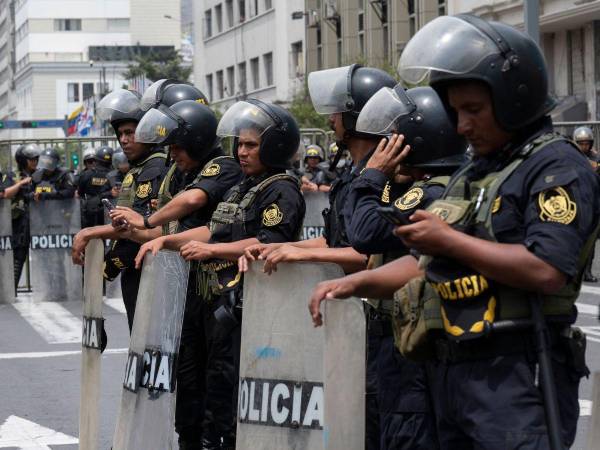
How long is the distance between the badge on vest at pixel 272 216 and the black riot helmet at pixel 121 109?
180 centimetres

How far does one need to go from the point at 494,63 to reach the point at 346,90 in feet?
6.01

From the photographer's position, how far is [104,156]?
19.4 meters

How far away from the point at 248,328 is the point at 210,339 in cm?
150

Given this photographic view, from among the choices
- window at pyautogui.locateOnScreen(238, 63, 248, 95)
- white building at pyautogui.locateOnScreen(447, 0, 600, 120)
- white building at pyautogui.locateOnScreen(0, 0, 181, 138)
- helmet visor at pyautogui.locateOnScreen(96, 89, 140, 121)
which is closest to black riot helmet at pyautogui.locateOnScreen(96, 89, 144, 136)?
helmet visor at pyautogui.locateOnScreen(96, 89, 140, 121)

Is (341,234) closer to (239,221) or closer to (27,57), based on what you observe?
(239,221)

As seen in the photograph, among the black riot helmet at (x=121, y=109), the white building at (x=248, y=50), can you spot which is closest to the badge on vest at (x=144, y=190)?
the black riot helmet at (x=121, y=109)

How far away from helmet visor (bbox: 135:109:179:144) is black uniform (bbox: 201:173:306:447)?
624 millimetres

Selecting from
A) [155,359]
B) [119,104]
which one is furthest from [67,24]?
[155,359]

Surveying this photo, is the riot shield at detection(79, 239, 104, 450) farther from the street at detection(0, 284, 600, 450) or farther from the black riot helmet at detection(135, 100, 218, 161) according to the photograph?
the street at detection(0, 284, 600, 450)

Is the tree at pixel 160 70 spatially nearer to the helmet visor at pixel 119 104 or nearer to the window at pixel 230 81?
the window at pixel 230 81

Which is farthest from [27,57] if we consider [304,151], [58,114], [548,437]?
[548,437]

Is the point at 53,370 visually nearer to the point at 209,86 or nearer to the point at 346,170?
the point at 346,170

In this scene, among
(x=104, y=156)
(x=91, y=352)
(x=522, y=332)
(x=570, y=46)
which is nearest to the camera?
(x=522, y=332)

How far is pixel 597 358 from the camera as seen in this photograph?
404 inches
